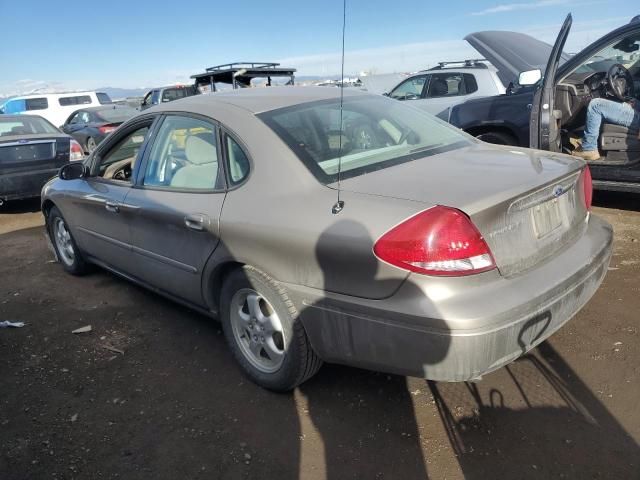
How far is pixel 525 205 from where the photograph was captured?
2262 millimetres

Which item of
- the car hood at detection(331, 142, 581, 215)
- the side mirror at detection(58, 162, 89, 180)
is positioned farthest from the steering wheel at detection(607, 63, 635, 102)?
the side mirror at detection(58, 162, 89, 180)

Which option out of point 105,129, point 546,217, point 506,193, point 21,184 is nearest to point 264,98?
point 506,193

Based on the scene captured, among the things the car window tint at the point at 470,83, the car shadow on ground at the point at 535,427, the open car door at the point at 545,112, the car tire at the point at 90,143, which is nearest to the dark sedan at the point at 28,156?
the car tire at the point at 90,143

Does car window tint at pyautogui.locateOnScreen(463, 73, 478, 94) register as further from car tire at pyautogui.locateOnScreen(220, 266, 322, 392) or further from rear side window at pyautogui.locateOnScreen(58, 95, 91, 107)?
rear side window at pyautogui.locateOnScreen(58, 95, 91, 107)

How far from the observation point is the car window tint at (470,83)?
9005mm

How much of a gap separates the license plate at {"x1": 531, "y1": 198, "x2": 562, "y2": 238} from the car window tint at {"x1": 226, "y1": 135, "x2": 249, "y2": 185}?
1406 millimetres

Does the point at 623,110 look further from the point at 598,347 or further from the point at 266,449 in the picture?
the point at 266,449

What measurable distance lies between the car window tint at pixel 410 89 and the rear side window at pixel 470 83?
90 cm

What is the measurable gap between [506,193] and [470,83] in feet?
24.8

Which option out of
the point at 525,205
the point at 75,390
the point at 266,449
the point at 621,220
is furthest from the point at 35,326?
the point at 621,220

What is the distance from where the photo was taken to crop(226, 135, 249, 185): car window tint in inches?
107

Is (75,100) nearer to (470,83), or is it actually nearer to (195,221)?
(470,83)

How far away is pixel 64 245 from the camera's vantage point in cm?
480

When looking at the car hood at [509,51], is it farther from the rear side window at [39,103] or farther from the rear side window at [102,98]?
the rear side window at [39,103]
